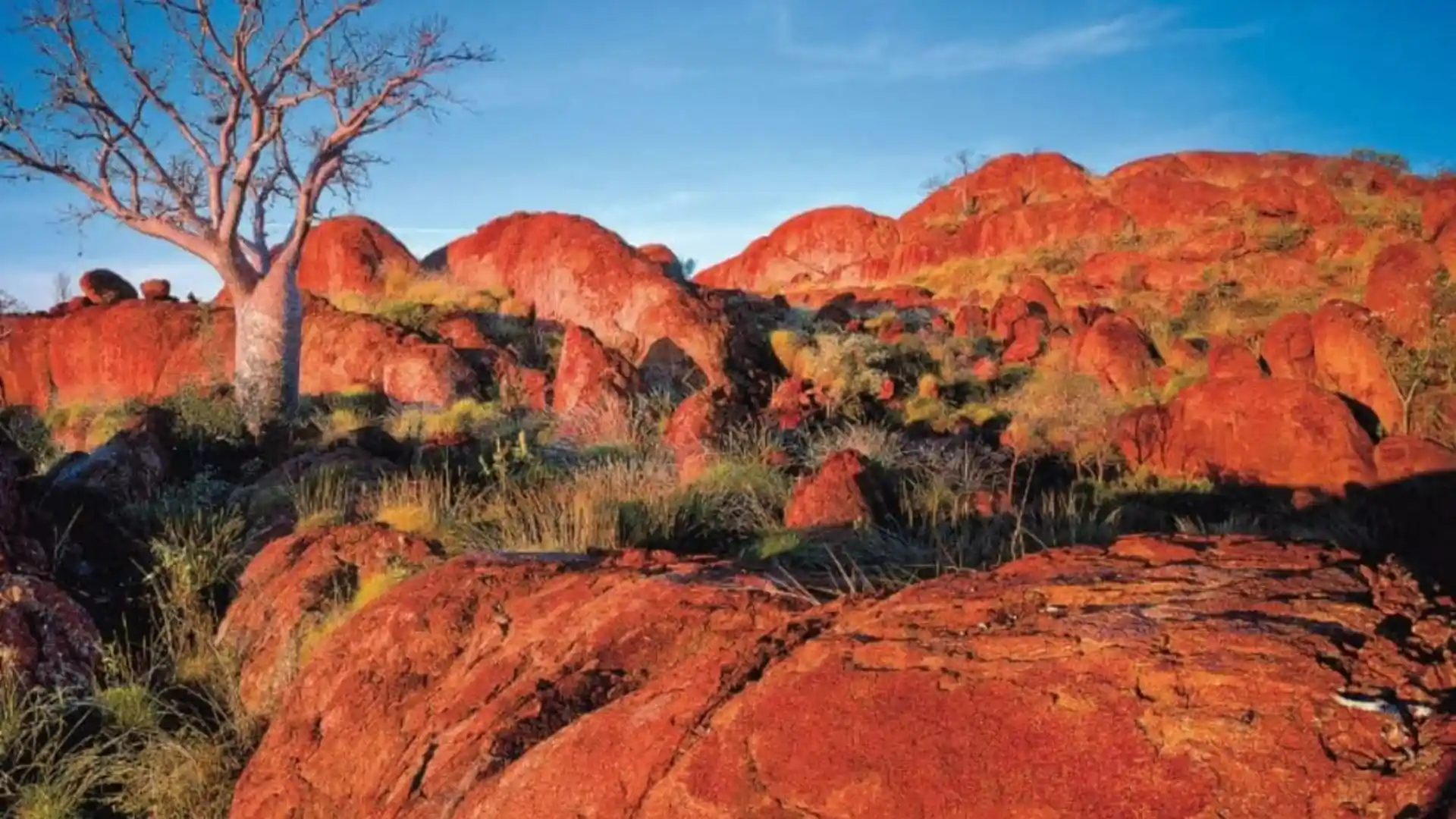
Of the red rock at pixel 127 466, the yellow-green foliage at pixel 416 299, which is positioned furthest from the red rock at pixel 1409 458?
the yellow-green foliage at pixel 416 299

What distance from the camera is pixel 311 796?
3514 mm

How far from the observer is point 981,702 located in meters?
2.18

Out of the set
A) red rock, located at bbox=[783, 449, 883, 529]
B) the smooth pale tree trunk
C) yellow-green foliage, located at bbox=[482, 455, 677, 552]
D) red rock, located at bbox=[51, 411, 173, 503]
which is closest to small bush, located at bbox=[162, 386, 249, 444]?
the smooth pale tree trunk

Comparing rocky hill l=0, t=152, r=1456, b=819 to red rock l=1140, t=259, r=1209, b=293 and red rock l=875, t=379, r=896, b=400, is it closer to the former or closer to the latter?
red rock l=875, t=379, r=896, b=400

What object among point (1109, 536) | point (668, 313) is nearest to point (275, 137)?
point (668, 313)

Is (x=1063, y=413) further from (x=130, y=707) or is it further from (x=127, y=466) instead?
(x=130, y=707)

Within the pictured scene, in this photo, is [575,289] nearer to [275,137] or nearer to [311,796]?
[275,137]

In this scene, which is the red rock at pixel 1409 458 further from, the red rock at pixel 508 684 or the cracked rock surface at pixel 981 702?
the red rock at pixel 508 684

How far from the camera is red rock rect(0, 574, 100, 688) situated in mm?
4664

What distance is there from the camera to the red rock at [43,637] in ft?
15.3

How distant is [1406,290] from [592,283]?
1194 cm

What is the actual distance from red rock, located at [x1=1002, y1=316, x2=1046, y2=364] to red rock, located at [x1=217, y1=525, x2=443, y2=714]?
13.3 meters

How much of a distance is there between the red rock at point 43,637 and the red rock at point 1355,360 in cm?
1128

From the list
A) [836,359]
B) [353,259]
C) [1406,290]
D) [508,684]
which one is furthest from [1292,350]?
[353,259]
